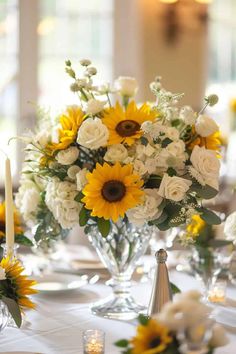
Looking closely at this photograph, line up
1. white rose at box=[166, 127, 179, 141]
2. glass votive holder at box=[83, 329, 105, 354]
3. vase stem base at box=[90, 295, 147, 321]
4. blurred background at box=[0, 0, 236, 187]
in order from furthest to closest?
blurred background at box=[0, 0, 236, 187]
vase stem base at box=[90, 295, 147, 321]
white rose at box=[166, 127, 179, 141]
glass votive holder at box=[83, 329, 105, 354]

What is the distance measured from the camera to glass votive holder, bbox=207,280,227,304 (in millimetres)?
1732

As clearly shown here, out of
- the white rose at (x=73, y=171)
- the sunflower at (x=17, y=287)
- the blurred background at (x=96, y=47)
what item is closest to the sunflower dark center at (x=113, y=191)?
the white rose at (x=73, y=171)

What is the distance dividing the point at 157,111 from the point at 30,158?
1.01ft

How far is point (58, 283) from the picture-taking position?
1.88m

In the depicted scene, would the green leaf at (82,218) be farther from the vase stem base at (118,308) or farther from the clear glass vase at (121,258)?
the vase stem base at (118,308)

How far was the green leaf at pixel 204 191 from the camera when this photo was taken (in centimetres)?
148

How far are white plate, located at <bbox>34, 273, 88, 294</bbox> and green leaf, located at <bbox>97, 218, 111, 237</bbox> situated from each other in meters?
0.35

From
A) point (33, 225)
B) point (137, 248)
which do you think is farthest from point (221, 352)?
point (33, 225)

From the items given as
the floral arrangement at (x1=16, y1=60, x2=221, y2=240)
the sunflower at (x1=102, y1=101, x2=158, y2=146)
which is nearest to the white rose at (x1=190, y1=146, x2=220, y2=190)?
the floral arrangement at (x1=16, y1=60, x2=221, y2=240)

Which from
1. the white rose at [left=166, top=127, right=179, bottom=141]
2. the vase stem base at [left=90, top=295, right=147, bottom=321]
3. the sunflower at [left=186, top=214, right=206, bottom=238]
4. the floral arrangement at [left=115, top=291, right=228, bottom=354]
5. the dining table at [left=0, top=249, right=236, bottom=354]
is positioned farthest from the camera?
the sunflower at [left=186, top=214, right=206, bottom=238]

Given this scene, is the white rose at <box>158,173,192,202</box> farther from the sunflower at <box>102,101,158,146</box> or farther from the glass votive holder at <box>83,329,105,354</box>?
the glass votive holder at <box>83,329,105,354</box>

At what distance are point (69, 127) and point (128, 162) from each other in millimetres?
162

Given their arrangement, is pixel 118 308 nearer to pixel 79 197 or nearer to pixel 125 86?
pixel 79 197

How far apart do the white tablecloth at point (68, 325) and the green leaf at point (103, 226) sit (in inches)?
8.0
